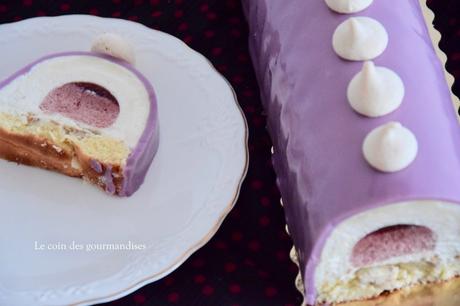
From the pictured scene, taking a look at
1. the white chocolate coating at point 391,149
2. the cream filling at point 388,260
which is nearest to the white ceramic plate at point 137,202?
the cream filling at point 388,260

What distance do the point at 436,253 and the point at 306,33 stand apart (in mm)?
560

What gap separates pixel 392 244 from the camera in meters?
1.56

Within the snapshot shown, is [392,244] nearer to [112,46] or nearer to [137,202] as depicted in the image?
[137,202]

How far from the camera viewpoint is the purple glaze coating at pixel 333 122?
146 cm

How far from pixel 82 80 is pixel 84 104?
6 cm

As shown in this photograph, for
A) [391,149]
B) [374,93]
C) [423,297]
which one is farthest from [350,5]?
[423,297]

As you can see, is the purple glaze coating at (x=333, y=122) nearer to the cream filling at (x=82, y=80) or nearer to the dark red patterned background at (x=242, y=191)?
the dark red patterned background at (x=242, y=191)

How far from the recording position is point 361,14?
1707mm

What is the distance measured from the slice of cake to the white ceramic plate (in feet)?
0.14

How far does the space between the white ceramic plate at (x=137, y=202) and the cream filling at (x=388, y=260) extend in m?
0.29

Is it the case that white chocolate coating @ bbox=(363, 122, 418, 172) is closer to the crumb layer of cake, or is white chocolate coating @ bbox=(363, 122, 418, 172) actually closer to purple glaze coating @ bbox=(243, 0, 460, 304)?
purple glaze coating @ bbox=(243, 0, 460, 304)

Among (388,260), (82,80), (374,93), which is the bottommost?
(388,260)

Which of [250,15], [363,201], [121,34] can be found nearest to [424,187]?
[363,201]

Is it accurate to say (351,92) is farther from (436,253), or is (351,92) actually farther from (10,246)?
(10,246)
